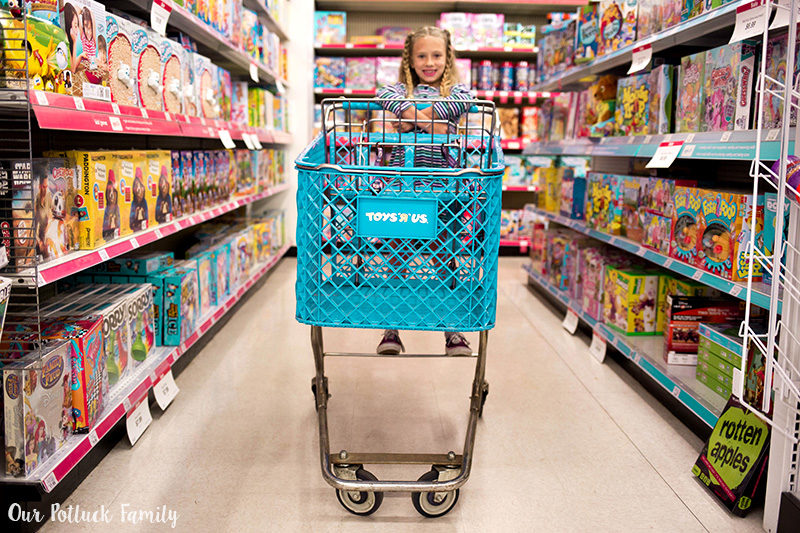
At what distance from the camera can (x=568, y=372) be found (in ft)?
10.6

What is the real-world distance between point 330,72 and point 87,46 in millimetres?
4465

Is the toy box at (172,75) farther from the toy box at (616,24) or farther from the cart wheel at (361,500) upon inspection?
the toy box at (616,24)

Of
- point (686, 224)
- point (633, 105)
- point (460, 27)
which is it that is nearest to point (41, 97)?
point (686, 224)

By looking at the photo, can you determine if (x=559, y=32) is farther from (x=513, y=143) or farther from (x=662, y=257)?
(x=662, y=257)

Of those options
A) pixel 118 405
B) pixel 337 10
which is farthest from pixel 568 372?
pixel 337 10

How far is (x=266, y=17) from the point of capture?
541 cm

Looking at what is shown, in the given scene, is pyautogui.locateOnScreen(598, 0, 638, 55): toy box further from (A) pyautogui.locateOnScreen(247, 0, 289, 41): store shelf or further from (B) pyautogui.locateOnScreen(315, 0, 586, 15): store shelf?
(B) pyautogui.locateOnScreen(315, 0, 586, 15): store shelf

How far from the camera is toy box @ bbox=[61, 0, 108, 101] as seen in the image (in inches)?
75.5

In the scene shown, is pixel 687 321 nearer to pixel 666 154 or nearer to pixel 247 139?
pixel 666 154

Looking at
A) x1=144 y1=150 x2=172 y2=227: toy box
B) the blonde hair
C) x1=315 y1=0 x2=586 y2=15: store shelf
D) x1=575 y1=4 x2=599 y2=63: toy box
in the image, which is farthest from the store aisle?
x1=315 y1=0 x2=586 y2=15: store shelf

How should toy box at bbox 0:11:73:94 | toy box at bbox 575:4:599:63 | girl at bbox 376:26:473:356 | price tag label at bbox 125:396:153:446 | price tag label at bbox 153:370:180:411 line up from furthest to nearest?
toy box at bbox 575:4:599:63 < price tag label at bbox 153:370:180:411 < girl at bbox 376:26:473:356 < price tag label at bbox 125:396:153:446 < toy box at bbox 0:11:73:94

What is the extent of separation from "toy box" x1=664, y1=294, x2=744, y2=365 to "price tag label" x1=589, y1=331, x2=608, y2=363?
0.61 metres

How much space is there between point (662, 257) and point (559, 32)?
93.7 inches

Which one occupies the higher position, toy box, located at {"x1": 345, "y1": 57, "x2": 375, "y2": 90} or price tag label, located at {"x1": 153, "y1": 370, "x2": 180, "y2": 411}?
toy box, located at {"x1": 345, "y1": 57, "x2": 375, "y2": 90}
